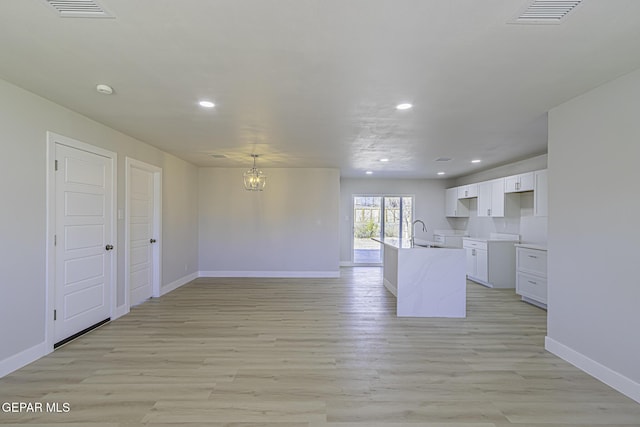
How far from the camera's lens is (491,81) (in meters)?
2.61

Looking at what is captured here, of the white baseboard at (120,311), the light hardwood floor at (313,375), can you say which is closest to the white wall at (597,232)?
the light hardwood floor at (313,375)

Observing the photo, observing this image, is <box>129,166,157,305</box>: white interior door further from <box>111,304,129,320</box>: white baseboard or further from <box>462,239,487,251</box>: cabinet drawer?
<box>462,239,487,251</box>: cabinet drawer

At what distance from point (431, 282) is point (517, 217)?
3186 millimetres

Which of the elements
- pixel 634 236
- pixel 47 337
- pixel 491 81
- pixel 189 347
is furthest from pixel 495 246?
pixel 47 337

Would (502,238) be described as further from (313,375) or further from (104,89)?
(104,89)

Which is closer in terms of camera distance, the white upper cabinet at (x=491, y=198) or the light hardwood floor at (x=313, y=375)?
the light hardwood floor at (x=313, y=375)

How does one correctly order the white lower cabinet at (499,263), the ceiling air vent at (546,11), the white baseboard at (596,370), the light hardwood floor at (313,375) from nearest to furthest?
1. the ceiling air vent at (546,11)
2. the light hardwood floor at (313,375)
3. the white baseboard at (596,370)
4. the white lower cabinet at (499,263)

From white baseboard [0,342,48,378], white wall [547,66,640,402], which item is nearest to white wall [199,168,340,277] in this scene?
white baseboard [0,342,48,378]

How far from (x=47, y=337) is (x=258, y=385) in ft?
7.50

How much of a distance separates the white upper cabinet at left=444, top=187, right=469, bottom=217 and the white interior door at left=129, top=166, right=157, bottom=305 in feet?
23.3

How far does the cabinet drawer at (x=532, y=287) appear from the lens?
4.85 metres

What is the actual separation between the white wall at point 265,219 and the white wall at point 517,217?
11.5 feet

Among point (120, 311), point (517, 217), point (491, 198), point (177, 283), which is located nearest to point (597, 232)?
point (517, 217)

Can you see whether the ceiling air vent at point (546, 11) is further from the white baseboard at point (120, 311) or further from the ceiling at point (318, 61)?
the white baseboard at point (120, 311)
